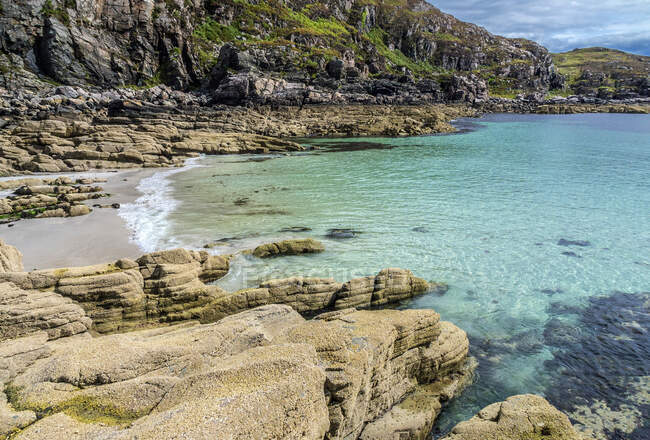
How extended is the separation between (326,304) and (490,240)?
984 cm

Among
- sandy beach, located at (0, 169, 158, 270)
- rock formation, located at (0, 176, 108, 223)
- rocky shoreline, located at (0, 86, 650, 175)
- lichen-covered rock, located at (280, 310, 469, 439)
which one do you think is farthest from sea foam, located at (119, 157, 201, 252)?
rocky shoreline, located at (0, 86, 650, 175)

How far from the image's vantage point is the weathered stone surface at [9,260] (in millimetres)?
9575

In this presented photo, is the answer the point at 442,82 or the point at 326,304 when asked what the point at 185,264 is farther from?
the point at 442,82

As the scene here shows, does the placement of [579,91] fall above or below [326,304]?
above

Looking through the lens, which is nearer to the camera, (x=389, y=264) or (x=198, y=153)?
(x=389, y=264)

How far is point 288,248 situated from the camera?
46.7ft

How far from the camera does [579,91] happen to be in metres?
174

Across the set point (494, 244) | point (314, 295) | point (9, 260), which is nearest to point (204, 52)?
point (9, 260)

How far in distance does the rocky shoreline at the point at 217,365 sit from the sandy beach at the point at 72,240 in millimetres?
3175

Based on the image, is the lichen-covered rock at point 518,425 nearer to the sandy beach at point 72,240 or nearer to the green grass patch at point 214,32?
the sandy beach at point 72,240

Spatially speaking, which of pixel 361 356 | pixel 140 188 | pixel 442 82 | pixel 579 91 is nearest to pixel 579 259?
pixel 361 356

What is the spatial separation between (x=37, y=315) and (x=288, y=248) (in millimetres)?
8375

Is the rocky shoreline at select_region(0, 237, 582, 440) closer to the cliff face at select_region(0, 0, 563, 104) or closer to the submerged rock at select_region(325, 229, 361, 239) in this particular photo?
the submerged rock at select_region(325, 229, 361, 239)

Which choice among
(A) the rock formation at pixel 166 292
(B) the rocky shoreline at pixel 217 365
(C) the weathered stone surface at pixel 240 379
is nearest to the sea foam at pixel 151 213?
(A) the rock formation at pixel 166 292
